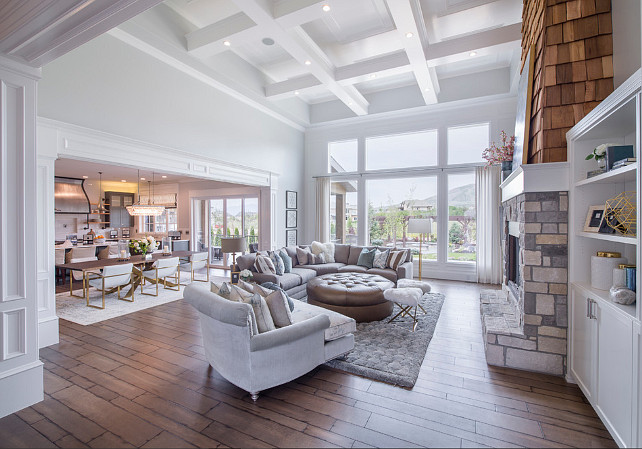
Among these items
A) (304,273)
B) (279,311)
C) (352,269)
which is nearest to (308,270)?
(304,273)

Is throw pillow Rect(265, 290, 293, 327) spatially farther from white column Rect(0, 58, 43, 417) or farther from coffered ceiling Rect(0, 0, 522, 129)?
coffered ceiling Rect(0, 0, 522, 129)

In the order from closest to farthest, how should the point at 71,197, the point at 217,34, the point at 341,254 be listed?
the point at 217,34, the point at 341,254, the point at 71,197

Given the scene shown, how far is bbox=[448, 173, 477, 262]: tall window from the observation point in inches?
278

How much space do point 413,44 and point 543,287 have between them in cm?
392

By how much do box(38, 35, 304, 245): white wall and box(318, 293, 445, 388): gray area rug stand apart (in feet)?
13.7

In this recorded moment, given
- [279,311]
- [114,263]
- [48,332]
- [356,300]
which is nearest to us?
[279,311]

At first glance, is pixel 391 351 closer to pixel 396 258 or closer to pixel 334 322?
pixel 334 322

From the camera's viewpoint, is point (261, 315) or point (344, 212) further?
point (344, 212)

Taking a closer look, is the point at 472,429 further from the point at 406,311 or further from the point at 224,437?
the point at 406,311

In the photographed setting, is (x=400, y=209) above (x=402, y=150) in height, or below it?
below

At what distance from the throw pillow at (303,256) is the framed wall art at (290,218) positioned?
1.73 metres

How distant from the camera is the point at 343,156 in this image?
855 cm

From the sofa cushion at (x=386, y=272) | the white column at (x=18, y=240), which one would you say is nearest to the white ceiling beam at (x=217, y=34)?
the white column at (x=18, y=240)

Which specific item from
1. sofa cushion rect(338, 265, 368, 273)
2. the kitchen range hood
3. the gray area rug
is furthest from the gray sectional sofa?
the kitchen range hood
